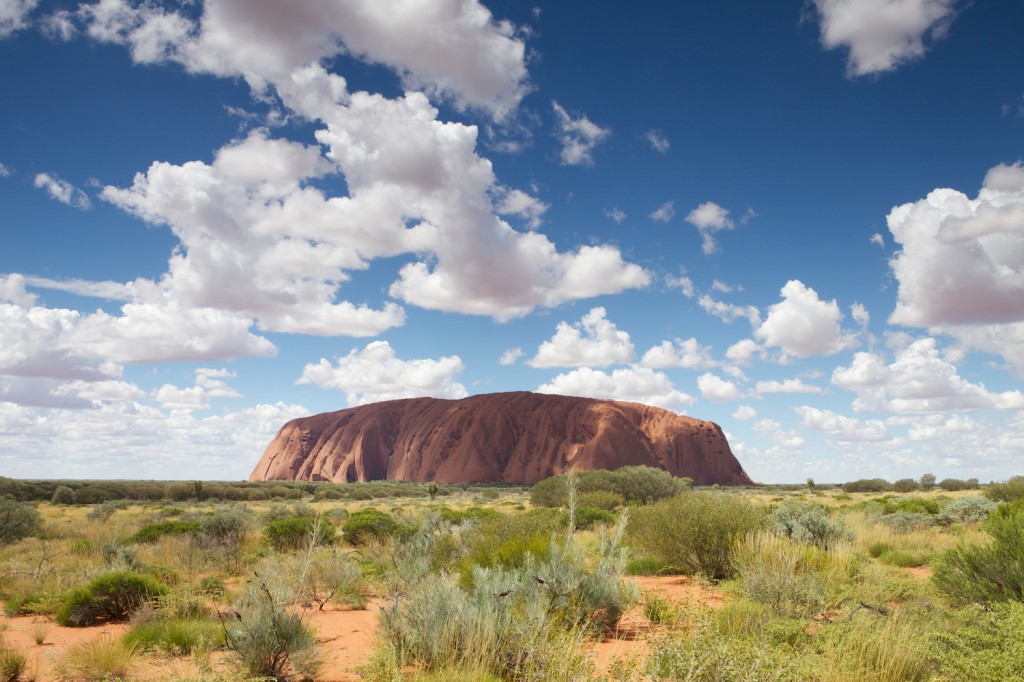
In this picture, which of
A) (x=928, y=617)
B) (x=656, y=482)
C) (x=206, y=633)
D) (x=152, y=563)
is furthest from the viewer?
(x=656, y=482)

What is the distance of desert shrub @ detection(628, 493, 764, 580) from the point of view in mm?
11336

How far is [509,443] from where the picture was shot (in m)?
99.2

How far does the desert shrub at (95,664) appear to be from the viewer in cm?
615

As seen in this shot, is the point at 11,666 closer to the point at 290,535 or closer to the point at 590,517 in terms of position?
the point at 290,535

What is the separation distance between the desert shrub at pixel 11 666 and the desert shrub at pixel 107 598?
250 cm

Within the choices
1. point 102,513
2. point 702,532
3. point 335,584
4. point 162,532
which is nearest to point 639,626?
point 702,532

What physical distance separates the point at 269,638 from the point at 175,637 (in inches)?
85.2

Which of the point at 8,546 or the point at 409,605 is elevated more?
the point at 409,605

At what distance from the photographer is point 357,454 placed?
353 ft

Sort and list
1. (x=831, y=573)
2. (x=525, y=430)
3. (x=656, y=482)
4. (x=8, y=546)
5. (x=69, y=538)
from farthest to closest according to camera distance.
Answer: (x=525, y=430)
(x=656, y=482)
(x=69, y=538)
(x=8, y=546)
(x=831, y=573)

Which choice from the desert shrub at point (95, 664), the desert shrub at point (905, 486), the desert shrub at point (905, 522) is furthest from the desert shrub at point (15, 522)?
the desert shrub at point (905, 486)

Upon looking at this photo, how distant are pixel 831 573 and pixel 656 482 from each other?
27.7 m

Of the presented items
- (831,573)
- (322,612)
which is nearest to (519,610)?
(322,612)

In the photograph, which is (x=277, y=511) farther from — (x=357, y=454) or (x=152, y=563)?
(x=357, y=454)
